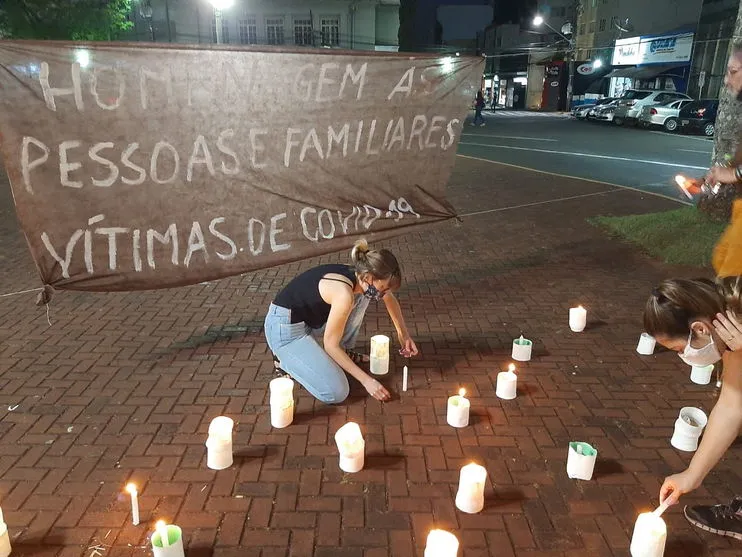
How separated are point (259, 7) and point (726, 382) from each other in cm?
4291

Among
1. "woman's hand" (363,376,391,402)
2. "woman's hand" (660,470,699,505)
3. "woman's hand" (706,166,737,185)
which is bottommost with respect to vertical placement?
"woman's hand" (363,376,391,402)

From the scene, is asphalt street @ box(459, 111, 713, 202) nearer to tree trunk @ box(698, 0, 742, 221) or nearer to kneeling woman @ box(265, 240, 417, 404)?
tree trunk @ box(698, 0, 742, 221)

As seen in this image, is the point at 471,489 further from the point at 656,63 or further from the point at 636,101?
the point at 656,63

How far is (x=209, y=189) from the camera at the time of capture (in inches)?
159

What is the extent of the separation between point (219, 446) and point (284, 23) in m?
41.5

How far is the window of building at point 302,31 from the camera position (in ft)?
130

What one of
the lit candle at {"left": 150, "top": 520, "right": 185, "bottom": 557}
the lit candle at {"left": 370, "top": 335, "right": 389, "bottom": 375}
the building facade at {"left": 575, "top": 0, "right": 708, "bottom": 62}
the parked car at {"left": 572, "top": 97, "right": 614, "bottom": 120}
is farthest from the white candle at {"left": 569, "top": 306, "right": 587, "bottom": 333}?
the building facade at {"left": 575, "top": 0, "right": 708, "bottom": 62}

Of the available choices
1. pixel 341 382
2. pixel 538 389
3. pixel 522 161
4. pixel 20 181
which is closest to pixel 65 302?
pixel 20 181

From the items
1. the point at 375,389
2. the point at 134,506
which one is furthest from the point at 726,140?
the point at 134,506

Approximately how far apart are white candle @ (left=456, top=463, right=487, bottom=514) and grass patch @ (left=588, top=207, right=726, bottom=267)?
6064mm

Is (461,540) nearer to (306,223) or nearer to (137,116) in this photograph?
(306,223)

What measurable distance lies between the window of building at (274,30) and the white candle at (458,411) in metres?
40.8

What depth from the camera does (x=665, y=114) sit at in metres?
25.6

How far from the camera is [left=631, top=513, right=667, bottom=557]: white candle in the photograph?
2838mm
